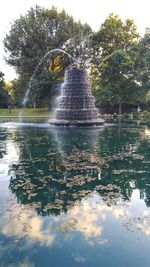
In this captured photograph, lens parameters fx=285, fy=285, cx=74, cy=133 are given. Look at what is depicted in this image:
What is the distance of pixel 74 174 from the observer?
977cm

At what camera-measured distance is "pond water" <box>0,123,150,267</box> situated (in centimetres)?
479

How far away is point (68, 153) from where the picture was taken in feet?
44.6

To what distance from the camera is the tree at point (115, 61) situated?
45781 millimetres

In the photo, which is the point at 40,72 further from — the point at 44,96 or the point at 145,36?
the point at 145,36

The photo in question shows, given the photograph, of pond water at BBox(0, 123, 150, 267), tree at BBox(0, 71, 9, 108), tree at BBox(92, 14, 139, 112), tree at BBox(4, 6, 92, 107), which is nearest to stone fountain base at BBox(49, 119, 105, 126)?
pond water at BBox(0, 123, 150, 267)

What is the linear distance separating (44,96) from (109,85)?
1253 cm

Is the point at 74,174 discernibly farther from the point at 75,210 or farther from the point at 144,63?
the point at 144,63

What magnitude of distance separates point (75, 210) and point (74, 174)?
10.1ft

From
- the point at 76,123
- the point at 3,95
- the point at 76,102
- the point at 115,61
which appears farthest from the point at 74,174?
the point at 3,95

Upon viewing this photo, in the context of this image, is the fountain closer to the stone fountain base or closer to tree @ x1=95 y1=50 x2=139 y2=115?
the stone fountain base

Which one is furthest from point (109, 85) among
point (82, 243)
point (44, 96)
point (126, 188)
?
point (82, 243)

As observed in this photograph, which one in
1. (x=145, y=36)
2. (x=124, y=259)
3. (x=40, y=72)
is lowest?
(x=124, y=259)

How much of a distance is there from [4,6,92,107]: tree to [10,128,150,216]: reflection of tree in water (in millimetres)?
37255

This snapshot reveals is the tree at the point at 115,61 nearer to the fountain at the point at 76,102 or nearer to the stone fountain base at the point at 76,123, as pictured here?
the fountain at the point at 76,102
